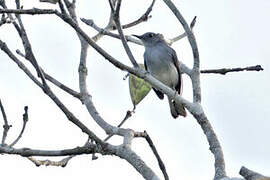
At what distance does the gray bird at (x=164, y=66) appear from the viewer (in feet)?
33.7

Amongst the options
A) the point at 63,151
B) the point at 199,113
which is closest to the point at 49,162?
the point at 63,151

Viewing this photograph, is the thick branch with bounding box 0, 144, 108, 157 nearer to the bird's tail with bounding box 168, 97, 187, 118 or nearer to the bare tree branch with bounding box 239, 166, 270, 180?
the bare tree branch with bounding box 239, 166, 270, 180

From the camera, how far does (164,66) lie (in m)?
10.5

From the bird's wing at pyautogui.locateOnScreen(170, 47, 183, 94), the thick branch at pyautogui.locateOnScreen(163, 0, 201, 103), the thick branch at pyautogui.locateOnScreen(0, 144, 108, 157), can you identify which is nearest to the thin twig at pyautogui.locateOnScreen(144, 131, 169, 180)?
the thick branch at pyautogui.locateOnScreen(0, 144, 108, 157)

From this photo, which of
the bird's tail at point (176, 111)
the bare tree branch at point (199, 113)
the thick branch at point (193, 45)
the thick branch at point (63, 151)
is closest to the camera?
the bare tree branch at point (199, 113)

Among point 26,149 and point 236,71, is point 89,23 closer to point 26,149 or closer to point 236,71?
point 236,71

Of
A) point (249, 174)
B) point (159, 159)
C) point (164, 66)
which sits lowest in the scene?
point (249, 174)

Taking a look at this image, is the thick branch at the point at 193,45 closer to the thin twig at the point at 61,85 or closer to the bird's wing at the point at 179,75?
the thin twig at the point at 61,85

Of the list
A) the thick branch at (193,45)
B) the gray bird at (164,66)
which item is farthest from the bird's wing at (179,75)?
the thick branch at (193,45)


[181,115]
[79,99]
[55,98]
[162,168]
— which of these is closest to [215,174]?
[162,168]

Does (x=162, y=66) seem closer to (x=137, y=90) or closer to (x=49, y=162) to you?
(x=137, y=90)

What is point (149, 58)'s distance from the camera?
10.7 metres

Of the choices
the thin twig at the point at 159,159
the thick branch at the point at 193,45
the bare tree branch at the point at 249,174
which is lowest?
the bare tree branch at the point at 249,174

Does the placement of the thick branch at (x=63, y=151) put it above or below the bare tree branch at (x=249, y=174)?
above
